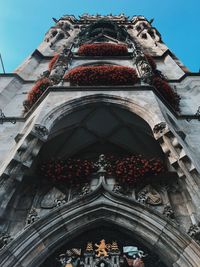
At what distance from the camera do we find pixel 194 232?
5324mm

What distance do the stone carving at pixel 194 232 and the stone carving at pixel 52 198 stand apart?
249 cm

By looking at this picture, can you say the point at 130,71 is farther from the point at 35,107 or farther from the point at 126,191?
the point at 126,191

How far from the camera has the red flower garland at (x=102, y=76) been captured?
31.1ft

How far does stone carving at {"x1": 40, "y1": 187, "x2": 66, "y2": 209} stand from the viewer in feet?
20.8

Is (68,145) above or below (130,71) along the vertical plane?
below

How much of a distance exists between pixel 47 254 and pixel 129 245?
1.51 metres

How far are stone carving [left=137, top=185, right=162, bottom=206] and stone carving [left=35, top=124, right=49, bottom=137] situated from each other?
242 centimetres

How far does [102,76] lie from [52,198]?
4475 millimetres

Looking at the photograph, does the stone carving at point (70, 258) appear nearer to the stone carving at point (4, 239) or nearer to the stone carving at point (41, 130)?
the stone carving at point (4, 239)

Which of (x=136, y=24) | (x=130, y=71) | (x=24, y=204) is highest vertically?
(x=136, y=24)

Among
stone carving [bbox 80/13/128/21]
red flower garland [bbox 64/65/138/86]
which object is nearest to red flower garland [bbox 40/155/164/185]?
red flower garland [bbox 64/65/138/86]

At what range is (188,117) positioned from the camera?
9.66 m

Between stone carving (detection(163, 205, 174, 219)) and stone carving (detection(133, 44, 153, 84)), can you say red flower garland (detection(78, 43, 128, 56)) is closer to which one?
stone carving (detection(133, 44, 153, 84))

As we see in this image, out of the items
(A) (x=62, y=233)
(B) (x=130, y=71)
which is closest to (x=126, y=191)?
(A) (x=62, y=233)
